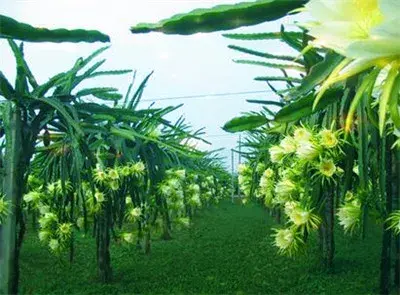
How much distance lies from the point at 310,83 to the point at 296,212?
824 millimetres

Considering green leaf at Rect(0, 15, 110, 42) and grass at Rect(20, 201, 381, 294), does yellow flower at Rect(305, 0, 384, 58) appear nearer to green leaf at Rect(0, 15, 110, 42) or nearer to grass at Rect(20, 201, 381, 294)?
green leaf at Rect(0, 15, 110, 42)

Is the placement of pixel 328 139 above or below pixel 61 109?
below

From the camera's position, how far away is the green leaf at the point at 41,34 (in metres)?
0.67

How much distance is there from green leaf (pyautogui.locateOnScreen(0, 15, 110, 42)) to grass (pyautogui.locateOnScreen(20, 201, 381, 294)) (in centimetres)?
285

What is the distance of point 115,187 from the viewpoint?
3375mm

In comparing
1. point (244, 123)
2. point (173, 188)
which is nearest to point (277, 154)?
point (244, 123)

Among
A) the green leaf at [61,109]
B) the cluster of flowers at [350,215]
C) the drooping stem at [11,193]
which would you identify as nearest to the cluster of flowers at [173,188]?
the drooping stem at [11,193]

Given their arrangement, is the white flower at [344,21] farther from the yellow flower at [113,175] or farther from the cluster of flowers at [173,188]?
the cluster of flowers at [173,188]

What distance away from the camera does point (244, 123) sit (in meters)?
1.14

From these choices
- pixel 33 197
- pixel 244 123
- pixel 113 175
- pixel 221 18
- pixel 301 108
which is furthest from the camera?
pixel 113 175

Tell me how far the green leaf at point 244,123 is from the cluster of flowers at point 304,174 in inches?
5.1

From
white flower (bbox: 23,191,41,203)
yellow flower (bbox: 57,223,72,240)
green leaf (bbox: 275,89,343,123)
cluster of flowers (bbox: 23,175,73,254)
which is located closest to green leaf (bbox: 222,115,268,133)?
green leaf (bbox: 275,89,343,123)

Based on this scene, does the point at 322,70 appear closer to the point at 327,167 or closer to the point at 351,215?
the point at 327,167

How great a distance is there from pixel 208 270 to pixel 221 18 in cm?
432
